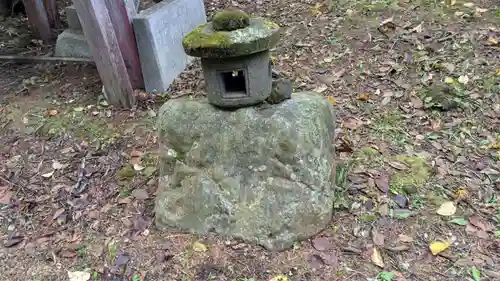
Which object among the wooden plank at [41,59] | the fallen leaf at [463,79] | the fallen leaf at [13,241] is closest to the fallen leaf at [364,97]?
the fallen leaf at [463,79]

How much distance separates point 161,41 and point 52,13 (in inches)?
95.2

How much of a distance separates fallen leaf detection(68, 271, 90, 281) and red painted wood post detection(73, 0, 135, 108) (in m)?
1.94

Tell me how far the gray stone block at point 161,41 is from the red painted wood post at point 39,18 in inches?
77.7

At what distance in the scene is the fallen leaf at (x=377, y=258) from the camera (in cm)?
263

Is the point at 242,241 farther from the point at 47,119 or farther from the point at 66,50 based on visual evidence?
the point at 66,50

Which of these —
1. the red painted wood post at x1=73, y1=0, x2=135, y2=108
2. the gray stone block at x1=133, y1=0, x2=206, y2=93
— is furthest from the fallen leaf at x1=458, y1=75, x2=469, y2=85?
the red painted wood post at x1=73, y1=0, x2=135, y2=108

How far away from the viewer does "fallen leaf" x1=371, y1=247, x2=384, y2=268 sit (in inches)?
103

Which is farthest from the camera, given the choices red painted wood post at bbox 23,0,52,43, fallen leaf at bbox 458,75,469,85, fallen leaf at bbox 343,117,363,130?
red painted wood post at bbox 23,0,52,43

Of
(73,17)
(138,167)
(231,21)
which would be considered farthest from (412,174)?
(73,17)

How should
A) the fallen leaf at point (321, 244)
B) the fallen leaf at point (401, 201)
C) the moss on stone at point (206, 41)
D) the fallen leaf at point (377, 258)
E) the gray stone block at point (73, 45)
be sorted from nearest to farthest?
1. the moss on stone at point (206, 41)
2. the fallen leaf at point (377, 258)
3. the fallen leaf at point (321, 244)
4. the fallen leaf at point (401, 201)
5. the gray stone block at point (73, 45)

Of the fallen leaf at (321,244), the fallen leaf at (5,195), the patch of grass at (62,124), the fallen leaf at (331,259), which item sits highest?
the patch of grass at (62,124)

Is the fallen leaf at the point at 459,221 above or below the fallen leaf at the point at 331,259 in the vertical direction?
below

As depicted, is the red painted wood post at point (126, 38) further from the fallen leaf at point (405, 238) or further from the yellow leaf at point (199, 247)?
the fallen leaf at point (405, 238)

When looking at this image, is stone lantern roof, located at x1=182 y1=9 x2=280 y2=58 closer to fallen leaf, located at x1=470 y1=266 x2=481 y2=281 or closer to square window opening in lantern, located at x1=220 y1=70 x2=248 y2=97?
square window opening in lantern, located at x1=220 y1=70 x2=248 y2=97
